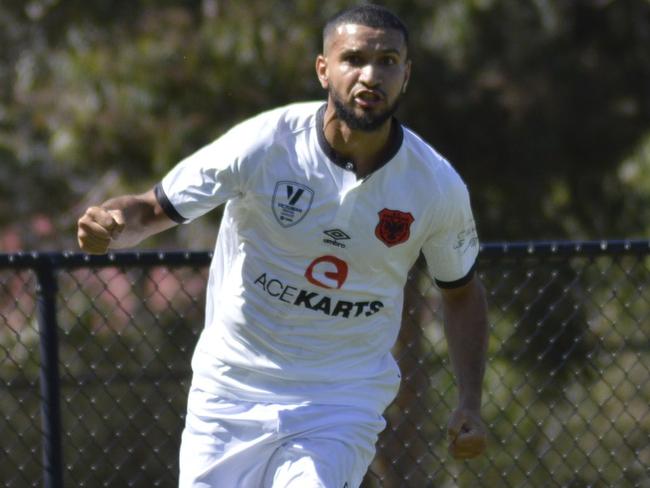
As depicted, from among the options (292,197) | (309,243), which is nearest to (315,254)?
(309,243)

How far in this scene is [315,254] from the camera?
4008mm

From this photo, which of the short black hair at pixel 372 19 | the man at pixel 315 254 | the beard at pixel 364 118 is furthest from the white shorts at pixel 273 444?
the short black hair at pixel 372 19

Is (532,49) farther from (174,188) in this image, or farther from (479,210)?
(174,188)

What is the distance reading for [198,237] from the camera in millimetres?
12336

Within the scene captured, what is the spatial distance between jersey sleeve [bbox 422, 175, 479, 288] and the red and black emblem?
0.11 m

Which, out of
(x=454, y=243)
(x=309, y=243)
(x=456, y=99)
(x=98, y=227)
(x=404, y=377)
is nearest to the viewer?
(x=98, y=227)

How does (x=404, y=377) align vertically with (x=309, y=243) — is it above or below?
below

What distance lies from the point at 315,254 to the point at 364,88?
1.70 feet

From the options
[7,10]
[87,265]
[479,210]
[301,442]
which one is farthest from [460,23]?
[301,442]

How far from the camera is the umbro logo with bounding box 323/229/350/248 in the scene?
13.1 feet

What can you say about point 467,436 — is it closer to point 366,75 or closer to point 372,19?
point 366,75

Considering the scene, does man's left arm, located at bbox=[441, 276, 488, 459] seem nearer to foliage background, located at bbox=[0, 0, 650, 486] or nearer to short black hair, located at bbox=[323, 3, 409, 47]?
short black hair, located at bbox=[323, 3, 409, 47]

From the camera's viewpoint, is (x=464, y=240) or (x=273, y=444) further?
(x=464, y=240)

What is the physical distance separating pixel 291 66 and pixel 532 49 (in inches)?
89.5
